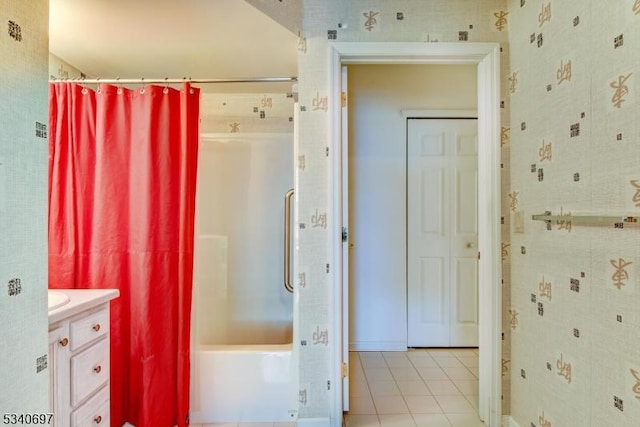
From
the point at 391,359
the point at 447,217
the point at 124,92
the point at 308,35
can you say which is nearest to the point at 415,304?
the point at 391,359

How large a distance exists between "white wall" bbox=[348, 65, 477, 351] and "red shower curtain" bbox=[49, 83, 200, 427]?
1.56 m

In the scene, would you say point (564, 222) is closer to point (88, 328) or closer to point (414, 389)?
point (414, 389)

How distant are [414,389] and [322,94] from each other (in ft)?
6.51

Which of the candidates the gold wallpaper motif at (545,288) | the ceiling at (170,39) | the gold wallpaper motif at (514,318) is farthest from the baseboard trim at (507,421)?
the ceiling at (170,39)

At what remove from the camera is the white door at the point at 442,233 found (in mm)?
2916

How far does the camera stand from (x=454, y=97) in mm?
2912

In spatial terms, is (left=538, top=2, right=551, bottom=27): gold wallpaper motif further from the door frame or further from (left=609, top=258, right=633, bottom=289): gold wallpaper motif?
(left=609, top=258, right=633, bottom=289): gold wallpaper motif

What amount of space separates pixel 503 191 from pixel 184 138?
1.73m

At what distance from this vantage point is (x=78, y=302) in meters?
1.27

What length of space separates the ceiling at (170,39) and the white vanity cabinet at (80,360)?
1261 mm

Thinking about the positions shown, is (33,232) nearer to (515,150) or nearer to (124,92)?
(124,92)

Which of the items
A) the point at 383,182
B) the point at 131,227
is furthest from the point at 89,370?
the point at 383,182

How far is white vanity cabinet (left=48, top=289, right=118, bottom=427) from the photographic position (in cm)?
116

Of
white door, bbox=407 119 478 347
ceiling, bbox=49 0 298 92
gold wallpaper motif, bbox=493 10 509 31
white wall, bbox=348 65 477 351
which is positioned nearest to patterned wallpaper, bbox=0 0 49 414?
ceiling, bbox=49 0 298 92
